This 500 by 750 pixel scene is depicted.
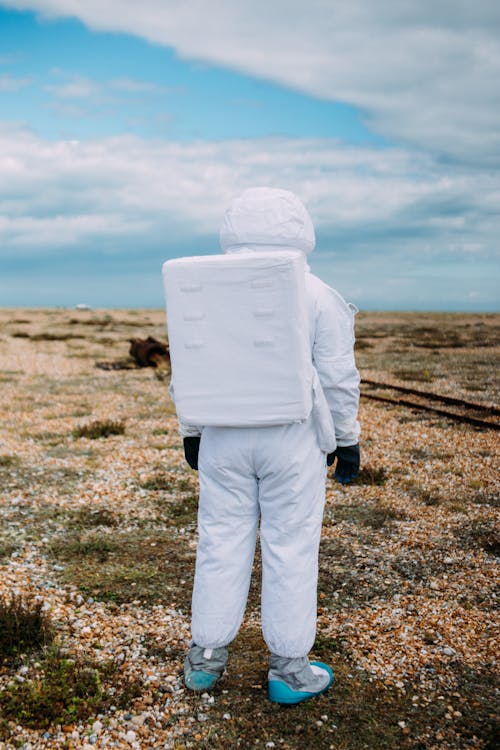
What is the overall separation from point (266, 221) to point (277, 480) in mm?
1553

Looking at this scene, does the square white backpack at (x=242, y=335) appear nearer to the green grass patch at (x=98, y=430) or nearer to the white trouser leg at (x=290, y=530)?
the white trouser leg at (x=290, y=530)

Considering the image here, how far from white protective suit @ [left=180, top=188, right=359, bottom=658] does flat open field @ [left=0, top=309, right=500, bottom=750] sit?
50 centimetres

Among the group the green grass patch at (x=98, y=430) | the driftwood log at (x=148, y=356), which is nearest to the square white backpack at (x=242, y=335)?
the green grass patch at (x=98, y=430)

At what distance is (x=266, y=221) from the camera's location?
3.78 meters

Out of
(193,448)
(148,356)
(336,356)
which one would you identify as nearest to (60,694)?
(193,448)

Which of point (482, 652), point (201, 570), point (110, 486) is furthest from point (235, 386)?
point (110, 486)

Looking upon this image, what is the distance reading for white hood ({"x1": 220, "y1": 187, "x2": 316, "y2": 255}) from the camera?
378 cm

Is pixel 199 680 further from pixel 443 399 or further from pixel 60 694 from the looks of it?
pixel 443 399

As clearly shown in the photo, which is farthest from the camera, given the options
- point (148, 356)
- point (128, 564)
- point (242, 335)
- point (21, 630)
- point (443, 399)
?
point (148, 356)

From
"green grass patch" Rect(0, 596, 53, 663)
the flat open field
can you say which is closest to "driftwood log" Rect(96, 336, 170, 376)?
the flat open field

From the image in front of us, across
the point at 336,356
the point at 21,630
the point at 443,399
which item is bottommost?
the point at 443,399

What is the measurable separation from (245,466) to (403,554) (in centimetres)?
306

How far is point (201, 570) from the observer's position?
4.11m

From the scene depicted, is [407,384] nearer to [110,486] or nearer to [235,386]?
[110,486]
